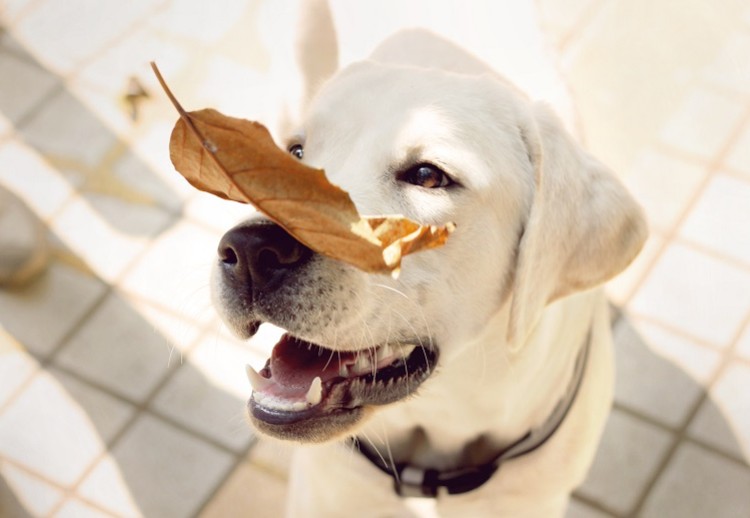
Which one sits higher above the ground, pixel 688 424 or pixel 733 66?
pixel 733 66

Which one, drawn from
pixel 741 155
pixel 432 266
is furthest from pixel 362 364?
pixel 741 155

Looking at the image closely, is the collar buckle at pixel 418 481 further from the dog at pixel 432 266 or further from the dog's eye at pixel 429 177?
the dog's eye at pixel 429 177

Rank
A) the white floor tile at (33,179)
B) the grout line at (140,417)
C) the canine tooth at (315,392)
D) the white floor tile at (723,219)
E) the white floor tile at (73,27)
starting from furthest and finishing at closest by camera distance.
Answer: the white floor tile at (73,27), the white floor tile at (33,179), the white floor tile at (723,219), the grout line at (140,417), the canine tooth at (315,392)

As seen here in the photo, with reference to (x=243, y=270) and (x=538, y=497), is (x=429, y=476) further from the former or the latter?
(x=243, y=270)

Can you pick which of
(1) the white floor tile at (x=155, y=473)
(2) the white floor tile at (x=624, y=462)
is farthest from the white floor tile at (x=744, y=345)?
(1) the white floor tile at (x=155, y=473)

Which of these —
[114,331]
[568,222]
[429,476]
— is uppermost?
[568,222]

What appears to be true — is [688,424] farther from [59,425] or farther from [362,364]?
[59,425]

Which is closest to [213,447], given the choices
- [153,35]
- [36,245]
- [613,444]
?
[36,245]
